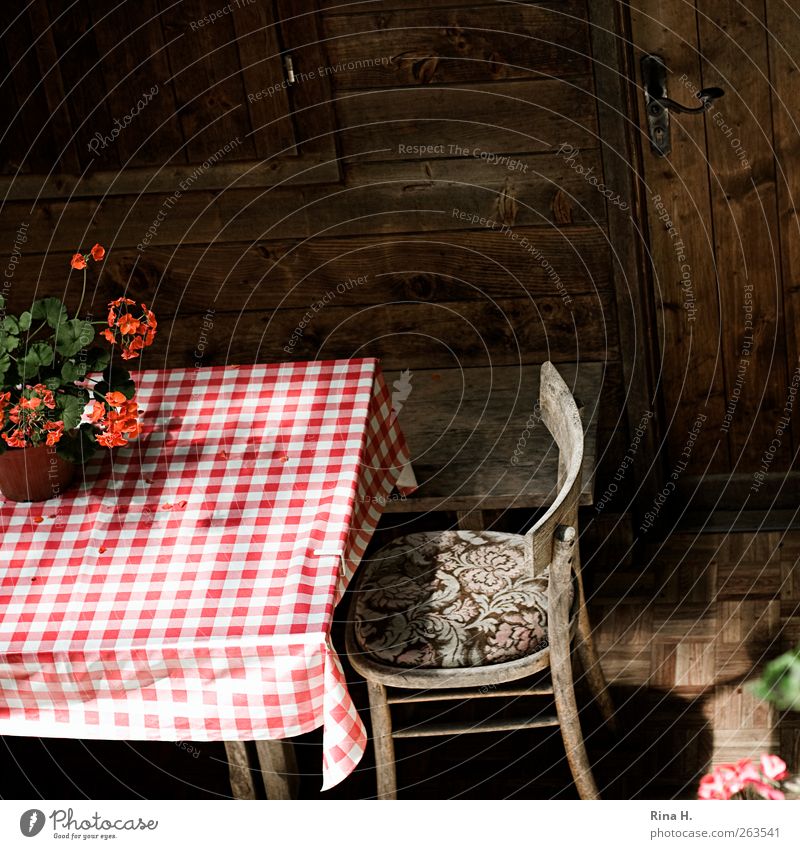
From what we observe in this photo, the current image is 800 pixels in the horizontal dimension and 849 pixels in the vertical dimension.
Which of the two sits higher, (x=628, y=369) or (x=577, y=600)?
(x=628, y=369)

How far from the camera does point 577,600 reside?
2.33 meters

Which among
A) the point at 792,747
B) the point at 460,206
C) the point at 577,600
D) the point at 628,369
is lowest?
the point at 792,747

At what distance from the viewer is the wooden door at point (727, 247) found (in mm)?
2816

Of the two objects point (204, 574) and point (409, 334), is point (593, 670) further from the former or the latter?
point (409, 334)

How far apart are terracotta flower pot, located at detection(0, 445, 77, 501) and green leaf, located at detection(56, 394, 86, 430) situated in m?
0.10

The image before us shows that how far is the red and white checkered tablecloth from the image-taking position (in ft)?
5.97

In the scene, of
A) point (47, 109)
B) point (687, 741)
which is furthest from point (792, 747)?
point (47, 109)

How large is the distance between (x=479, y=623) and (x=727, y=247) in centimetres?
134

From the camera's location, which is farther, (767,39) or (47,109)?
(47,109)

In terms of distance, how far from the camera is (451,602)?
221 centimetres

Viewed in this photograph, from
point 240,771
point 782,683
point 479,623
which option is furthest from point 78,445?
point 782,683

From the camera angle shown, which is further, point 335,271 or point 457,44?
point 335,271
